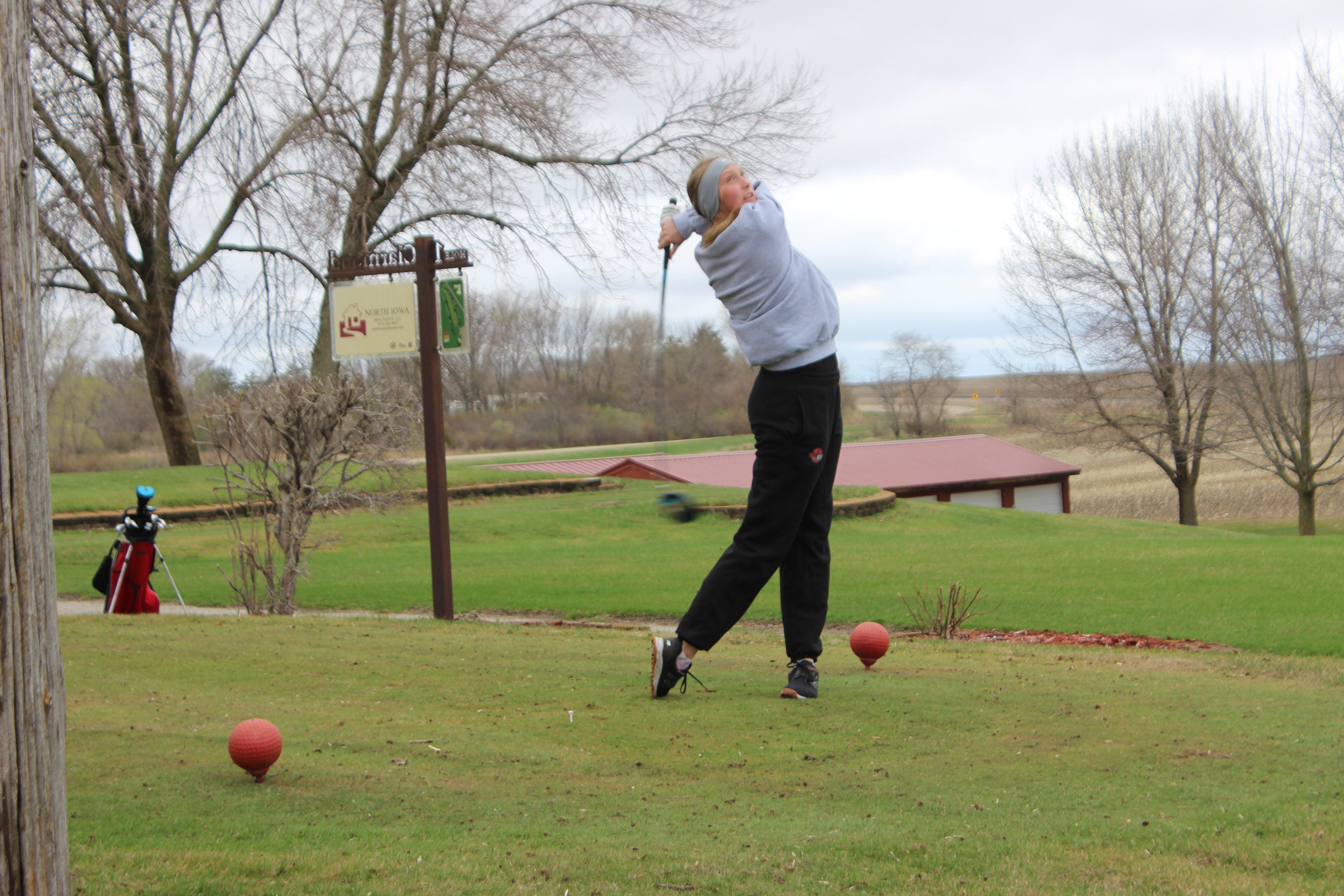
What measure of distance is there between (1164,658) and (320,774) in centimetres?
512

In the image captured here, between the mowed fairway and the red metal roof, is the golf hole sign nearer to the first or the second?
the mowed fairway

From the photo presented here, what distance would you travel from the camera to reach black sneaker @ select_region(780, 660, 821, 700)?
4461 millimetres

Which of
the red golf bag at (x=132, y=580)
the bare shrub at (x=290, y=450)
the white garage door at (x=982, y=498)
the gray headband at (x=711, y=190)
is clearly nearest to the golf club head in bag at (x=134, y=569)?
the red golf bag at (x=132, y=580)

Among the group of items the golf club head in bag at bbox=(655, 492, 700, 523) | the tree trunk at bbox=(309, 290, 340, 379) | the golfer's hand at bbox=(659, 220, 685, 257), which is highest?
the tree trunk at bbox=(309, 290, 340, 379)

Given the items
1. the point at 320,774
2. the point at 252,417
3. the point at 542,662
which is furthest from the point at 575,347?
the point at 320,774

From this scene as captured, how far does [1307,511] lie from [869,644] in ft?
103

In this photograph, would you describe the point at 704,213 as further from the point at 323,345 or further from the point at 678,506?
the point at 323,345

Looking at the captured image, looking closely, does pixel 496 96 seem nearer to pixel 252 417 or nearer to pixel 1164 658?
pixel 252 417

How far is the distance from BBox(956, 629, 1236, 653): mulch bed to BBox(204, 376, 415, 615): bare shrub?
20.4 feet

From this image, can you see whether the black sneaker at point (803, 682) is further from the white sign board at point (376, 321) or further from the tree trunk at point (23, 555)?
the white sign board at point (376, 321)

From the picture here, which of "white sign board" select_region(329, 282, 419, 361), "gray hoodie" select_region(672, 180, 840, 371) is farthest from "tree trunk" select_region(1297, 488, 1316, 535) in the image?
"gray hoodie" select_region(672, 180, 840, 371)

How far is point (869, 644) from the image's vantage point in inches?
215

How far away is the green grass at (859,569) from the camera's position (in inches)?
386

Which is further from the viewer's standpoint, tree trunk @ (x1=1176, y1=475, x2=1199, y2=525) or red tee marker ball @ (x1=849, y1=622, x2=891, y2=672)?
tree trunk @ (x1=1176, y1=475, x2=1199, y2=525)
